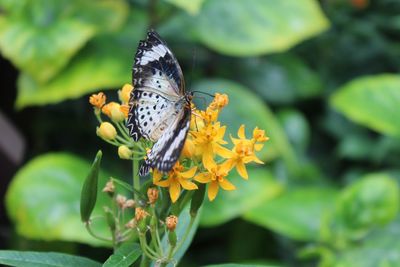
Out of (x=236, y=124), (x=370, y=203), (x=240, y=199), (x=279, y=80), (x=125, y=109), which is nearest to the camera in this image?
(x=125, y=109)

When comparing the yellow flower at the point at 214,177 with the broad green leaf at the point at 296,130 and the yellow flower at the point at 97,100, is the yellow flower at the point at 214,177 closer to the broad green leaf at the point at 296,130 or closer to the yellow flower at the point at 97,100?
the yellow flower at the point at 97,100

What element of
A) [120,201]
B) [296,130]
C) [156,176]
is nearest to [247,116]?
[296,130]

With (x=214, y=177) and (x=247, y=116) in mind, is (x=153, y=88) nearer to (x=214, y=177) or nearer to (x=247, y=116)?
(x=214, y=177)

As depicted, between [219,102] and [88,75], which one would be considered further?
[88,75]

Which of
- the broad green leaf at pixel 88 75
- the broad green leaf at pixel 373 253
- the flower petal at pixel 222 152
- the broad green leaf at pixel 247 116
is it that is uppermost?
the flower petal at pixel 222 152

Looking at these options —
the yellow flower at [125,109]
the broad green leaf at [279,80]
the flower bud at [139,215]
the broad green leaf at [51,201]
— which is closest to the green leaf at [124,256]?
the flower bud at [139,215]

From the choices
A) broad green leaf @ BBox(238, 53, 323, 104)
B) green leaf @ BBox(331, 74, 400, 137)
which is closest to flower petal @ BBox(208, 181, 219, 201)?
green leaf @ BBox(331, 74, 400, 137)

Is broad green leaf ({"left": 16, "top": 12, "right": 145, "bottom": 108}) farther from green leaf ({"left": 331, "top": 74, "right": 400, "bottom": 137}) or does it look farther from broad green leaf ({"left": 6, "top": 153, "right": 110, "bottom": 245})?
green leaf ({"left": 331, "top": 74, "right": 400, "bottom": 137})
